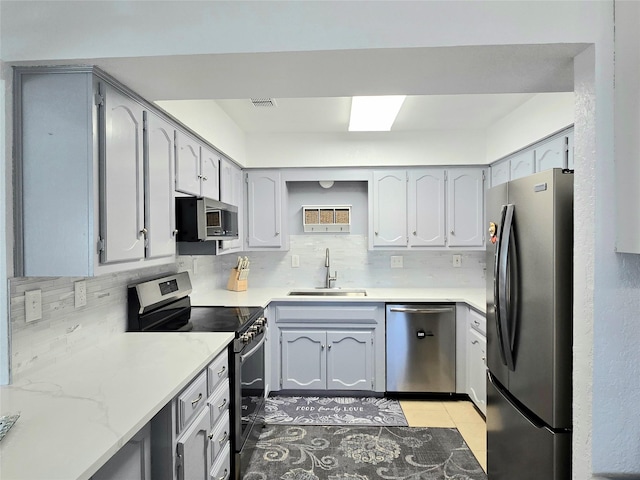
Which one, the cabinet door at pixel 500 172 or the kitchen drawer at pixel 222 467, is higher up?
the cabinet door at pixel 500 172

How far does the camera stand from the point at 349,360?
126 inches

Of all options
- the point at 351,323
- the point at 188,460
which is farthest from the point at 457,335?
the point at 188,460

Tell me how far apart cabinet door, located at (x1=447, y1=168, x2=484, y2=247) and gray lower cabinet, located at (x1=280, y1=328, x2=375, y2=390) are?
125 cm

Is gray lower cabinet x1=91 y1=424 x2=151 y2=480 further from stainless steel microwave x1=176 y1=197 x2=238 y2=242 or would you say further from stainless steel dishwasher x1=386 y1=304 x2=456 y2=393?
stainless steel dishwasher x1=386 y1=304 x2=456 y2=393

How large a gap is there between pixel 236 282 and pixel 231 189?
3.06ft

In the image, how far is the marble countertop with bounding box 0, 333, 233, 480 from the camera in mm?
892

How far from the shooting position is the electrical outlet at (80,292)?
5.51ft

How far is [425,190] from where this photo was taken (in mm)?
3461

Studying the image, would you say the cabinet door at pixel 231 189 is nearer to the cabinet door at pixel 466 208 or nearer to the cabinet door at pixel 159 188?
the cabinet door at pixel 159 188

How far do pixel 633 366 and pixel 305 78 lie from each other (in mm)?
1518

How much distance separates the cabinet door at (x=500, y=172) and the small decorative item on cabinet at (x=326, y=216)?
1373 mm

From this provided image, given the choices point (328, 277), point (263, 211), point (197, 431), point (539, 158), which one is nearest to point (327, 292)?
point (328, 277)

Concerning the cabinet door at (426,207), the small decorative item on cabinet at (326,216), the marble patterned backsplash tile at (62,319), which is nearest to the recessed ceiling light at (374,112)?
the cabinet door at (426,207)

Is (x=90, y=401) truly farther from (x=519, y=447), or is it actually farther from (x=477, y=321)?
(x=477, y=321)
